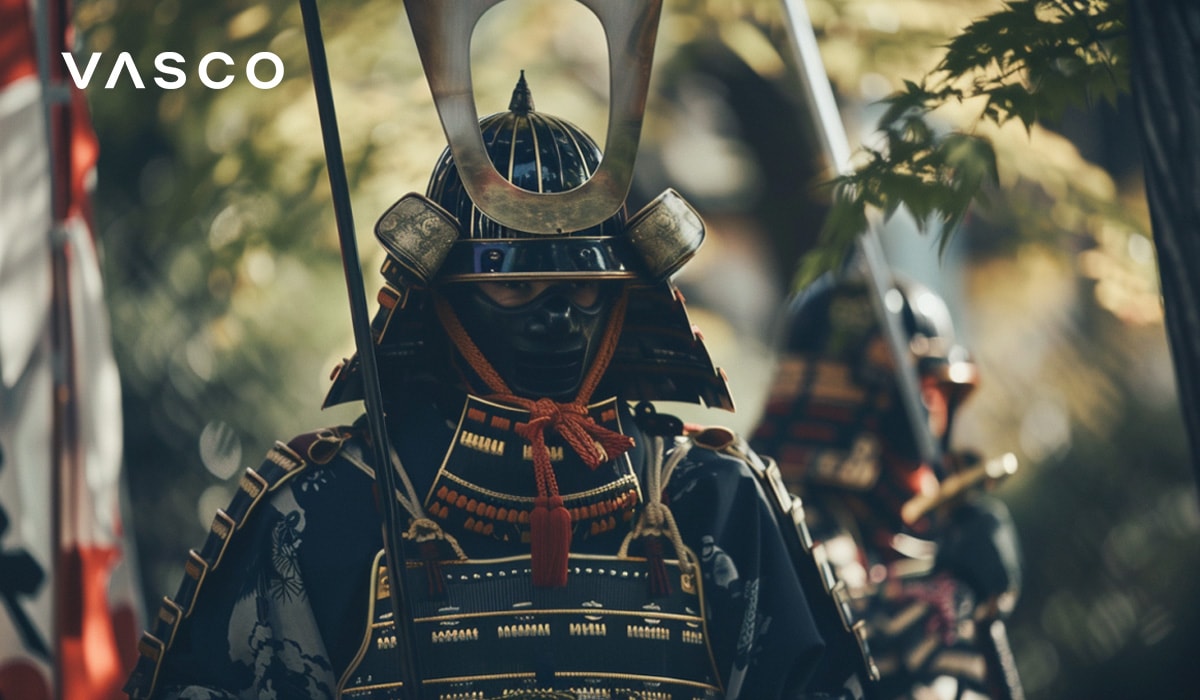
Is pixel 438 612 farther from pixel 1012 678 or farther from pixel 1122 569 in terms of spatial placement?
pixel 1122 569

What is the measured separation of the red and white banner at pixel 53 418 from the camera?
548 centimetres

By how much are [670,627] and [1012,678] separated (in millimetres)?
2508

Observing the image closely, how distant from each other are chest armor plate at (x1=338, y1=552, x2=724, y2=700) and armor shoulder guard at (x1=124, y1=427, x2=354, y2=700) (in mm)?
289

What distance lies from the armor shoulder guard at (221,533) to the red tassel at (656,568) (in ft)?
2.29

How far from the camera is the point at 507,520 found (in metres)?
3.74

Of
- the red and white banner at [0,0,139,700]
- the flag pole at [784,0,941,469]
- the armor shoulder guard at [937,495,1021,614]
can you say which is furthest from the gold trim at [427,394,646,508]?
the flag pole at [784,0,941,469]

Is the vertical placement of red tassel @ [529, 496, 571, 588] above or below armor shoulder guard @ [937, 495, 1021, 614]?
above

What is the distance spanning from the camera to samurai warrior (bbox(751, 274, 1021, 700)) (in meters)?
5.86

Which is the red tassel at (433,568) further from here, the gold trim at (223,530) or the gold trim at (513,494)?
the gold trim at (223,530)

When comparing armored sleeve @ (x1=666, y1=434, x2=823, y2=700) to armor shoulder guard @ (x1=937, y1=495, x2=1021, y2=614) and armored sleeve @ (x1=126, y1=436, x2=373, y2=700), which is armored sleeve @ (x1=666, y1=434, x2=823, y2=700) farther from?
armor shoulder guard @ (x1=937, y1=495, x2=1021, y2=614)

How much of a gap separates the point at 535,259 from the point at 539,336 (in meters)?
0.16

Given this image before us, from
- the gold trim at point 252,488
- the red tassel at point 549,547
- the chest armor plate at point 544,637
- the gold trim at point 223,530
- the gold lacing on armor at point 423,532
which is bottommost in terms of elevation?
the chest armor plate at point 544,637

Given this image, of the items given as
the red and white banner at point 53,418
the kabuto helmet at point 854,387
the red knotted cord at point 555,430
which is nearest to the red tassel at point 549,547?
the red knotted cord at point 555,430

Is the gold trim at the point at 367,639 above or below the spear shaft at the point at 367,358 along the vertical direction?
below
